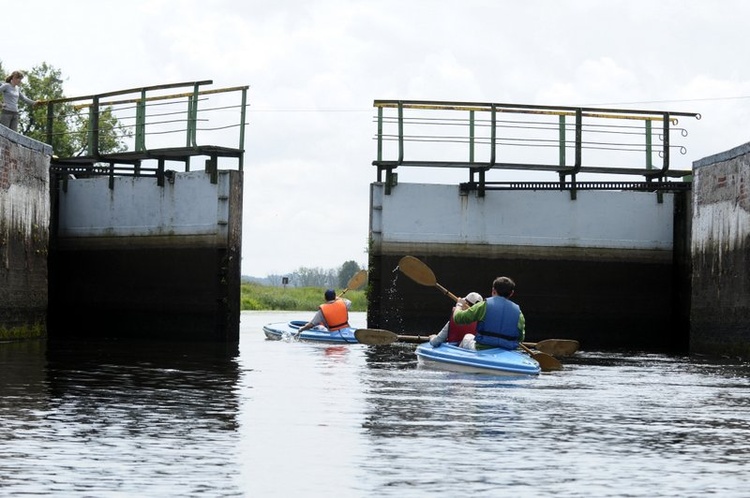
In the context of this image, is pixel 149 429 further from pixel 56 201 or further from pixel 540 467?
pixel 56 201

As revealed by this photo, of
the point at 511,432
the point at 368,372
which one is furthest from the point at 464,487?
the point at 368,372

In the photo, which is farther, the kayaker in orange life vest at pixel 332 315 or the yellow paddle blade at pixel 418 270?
the kayaker in orange life vest at pixel 332 315

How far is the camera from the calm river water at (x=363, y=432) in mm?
8359

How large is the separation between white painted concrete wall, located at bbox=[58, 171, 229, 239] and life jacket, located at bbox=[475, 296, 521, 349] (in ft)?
34.9

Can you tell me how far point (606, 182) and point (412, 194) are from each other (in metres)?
4.06

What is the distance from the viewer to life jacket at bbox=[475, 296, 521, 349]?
53.3 ft

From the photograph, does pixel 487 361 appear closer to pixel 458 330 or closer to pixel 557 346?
pixel 458 330

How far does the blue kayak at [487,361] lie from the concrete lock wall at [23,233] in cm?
920

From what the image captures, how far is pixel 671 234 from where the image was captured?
27734 millimetres

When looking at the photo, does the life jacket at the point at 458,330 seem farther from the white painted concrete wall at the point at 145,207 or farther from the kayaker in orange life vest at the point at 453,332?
the white painted concrete wall at the point at 145,207

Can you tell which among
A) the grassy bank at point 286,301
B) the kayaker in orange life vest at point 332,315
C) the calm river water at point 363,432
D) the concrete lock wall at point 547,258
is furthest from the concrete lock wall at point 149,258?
the grassy bank at point 286,301

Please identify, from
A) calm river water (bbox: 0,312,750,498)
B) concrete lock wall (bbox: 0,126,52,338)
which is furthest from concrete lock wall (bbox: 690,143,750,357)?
concrete lock wall (bbox: 0,126,52,338)

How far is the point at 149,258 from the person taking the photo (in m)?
27.5

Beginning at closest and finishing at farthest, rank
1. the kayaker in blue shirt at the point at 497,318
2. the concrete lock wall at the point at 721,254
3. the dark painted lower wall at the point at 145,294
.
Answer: the kayaker in blue shirt at the point at 497,318
the concrete lock wall at the point at 721,254
the dark painted lower wall at the point at 145,294
